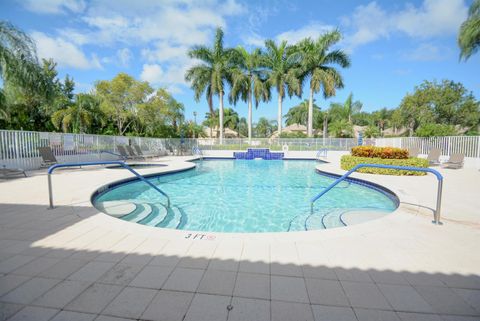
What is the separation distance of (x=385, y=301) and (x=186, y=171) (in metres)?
10.2

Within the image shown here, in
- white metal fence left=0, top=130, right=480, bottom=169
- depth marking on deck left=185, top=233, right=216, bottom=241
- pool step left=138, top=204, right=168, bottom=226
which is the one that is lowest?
pool step left=138, top=204, right=168, bottom=226

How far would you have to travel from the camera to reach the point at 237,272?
2242 mm

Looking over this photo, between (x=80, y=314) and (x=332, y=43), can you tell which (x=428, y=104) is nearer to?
(x=332, y=43)

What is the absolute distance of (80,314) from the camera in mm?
1694

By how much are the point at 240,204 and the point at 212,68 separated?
19.3m

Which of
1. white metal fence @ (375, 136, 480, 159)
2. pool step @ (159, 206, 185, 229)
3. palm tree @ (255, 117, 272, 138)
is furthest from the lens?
palm tree @ (255, 117, 272, 138)

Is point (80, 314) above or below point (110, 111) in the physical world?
below

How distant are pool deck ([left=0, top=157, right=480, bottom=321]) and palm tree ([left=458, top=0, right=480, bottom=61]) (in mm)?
11724

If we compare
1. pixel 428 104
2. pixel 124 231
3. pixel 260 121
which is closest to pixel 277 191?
pixel 124 231

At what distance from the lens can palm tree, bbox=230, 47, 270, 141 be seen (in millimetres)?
22625

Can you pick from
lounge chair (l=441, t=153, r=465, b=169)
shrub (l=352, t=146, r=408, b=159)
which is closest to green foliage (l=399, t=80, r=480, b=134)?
lounge chair (l=441, t=153, r=465, b=169)

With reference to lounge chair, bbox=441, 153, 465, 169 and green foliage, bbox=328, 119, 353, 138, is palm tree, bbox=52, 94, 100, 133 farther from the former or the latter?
green foliage, bbox=328, 119, 353, 138

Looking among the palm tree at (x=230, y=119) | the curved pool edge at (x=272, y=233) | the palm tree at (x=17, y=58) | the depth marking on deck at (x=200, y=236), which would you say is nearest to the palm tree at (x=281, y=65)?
the palm tree at (x=17, y=58)

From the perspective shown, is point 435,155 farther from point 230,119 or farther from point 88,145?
point 230,119
